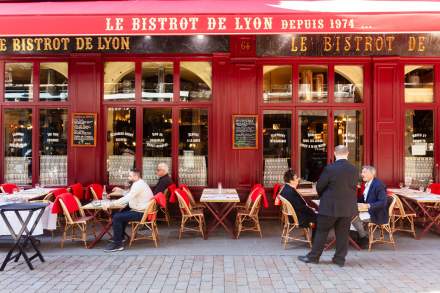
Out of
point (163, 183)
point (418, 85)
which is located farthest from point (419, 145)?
point (163, 183)

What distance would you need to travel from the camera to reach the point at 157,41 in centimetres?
912

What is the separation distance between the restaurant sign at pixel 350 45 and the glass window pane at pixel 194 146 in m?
1.80

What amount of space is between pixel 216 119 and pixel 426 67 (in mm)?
4446

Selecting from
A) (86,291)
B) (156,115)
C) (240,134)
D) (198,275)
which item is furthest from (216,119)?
(86,291)

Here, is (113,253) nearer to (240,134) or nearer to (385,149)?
(240,134)

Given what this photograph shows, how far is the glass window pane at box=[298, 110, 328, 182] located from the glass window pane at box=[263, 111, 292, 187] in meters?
0.27

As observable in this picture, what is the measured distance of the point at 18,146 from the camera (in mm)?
9469

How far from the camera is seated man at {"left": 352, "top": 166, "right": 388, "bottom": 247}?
674cm

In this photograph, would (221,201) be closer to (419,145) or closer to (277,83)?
(277,83)

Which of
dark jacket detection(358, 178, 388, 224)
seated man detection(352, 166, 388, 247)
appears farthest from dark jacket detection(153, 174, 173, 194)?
dark jacket detection(358, 178, 388, 224)

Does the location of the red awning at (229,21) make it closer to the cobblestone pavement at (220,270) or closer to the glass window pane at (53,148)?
the glass window pane at (53,148)

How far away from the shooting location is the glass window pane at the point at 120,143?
9406mm

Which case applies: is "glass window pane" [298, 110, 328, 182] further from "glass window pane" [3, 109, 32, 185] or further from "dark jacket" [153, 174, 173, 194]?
"glass window pane" [3, 109, 32, 185]

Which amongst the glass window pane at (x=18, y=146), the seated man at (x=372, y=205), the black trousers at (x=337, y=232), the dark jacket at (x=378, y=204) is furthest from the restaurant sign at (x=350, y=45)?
the glass window pane at (x=18, y=146)
